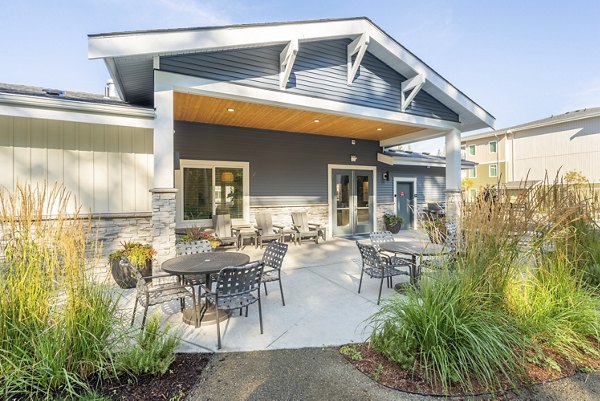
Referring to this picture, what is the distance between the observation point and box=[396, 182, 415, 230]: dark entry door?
11125 mm

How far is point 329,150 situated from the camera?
9461mm

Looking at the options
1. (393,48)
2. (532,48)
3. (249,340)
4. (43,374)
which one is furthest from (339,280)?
(532,48)

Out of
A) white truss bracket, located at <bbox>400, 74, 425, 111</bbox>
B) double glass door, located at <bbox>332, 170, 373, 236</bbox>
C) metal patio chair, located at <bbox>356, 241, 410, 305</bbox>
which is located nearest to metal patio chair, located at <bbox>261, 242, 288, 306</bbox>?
metal patio chair, located at <bbox>356, 241, 410, 305</bbox>

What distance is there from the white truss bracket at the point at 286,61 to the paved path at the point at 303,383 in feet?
16.2

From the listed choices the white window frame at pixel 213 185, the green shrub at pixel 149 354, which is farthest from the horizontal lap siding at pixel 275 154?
the green shrub at pixel 149 354

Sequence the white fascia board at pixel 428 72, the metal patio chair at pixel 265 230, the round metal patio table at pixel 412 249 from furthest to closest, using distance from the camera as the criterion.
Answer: the metal patio chair at pixel 265 230 → the white fascia board at pixel 428 72 → the round metal patio table at pixel 412 249

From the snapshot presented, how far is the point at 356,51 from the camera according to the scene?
6422 mm

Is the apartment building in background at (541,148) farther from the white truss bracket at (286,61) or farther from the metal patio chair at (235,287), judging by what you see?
the metal patio chair at (235,287)

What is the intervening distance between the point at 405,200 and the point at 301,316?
8.93 m

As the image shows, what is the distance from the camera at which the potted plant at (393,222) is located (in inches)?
405

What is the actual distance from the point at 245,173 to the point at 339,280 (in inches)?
175

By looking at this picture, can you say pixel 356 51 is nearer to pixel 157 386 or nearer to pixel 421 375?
pixel 421 375

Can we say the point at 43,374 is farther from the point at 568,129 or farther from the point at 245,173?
the point at 568,129

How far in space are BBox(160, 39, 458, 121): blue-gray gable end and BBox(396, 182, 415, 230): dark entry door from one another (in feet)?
11.9
